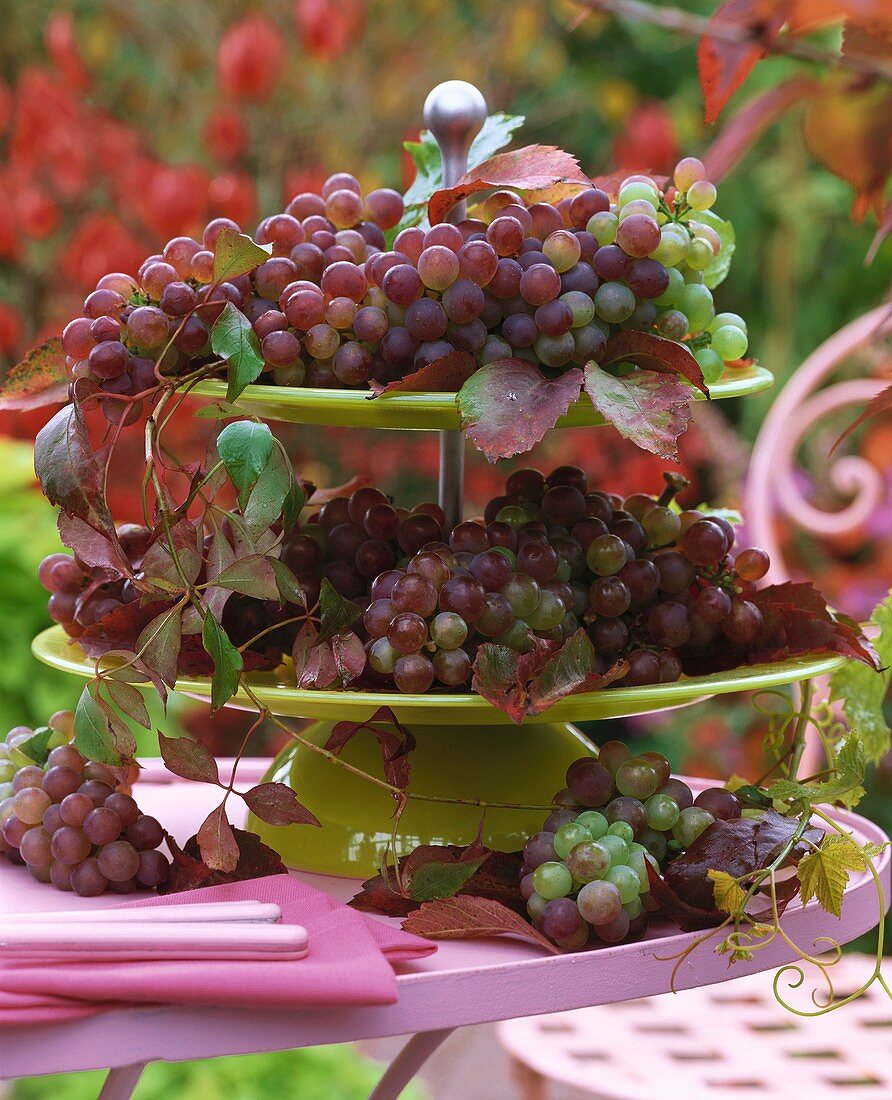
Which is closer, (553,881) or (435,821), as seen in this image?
(553,881)

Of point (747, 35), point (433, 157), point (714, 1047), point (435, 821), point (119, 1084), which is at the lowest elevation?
point (714, 1047)

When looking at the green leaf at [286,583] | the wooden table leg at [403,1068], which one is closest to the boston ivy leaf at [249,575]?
the green leaf at [286,583]

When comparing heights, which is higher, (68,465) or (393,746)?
(68,465)

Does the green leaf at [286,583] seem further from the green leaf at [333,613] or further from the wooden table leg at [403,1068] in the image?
the wooden table leg at [403,1068]

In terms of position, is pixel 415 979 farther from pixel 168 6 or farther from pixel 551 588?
pixel 168 6

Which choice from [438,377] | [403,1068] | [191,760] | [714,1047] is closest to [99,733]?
[191,760]

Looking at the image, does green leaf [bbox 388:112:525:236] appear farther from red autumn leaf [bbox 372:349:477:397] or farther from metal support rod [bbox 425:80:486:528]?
red autumn leaf [bbox 372:349:477:397]

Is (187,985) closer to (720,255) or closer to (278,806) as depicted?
(278,806)

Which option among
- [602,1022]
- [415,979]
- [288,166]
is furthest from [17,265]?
[415,979]
